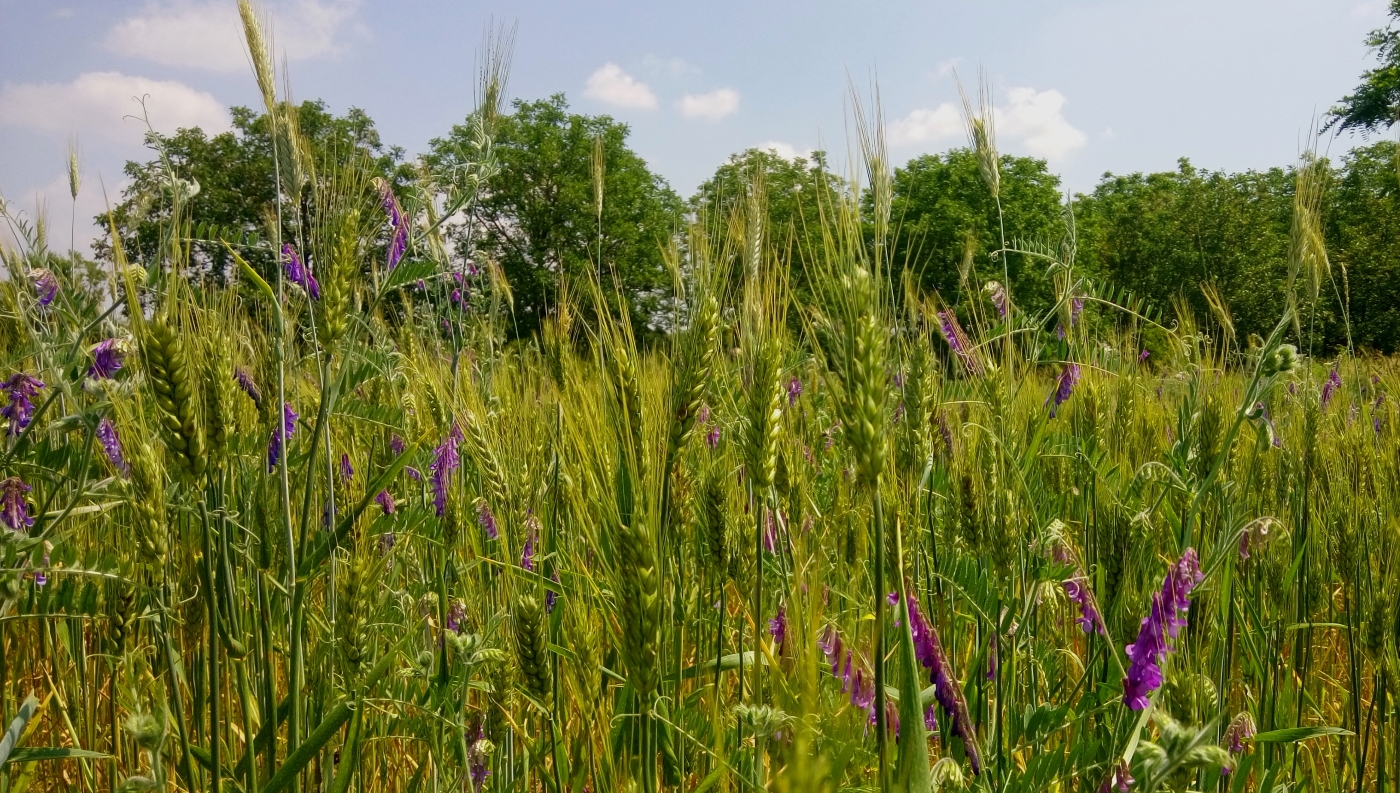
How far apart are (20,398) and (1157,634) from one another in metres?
2.11

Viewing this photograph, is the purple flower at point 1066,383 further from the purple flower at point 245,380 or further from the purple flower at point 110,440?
the purple flower at point 110,440

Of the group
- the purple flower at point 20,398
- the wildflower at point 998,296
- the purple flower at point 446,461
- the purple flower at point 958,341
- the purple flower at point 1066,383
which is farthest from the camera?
the wildflower at point 998,296

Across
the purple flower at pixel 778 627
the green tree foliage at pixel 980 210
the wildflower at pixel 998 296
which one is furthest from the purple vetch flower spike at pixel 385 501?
the green tree foliage at pixel 980 210

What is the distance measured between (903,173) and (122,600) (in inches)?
1496

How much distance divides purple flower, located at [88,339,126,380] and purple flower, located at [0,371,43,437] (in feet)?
1.09

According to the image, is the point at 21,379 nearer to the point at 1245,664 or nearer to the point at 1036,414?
the point at 1036,414

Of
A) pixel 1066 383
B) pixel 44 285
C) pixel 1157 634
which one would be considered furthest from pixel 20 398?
pixel 1066 383

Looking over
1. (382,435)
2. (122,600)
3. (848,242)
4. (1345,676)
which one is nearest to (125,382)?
(122,600)

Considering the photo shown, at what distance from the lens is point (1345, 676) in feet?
6.72

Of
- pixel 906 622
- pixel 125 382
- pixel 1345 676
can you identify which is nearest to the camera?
pixel 906 622

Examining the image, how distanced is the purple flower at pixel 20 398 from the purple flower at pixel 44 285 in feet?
0.52

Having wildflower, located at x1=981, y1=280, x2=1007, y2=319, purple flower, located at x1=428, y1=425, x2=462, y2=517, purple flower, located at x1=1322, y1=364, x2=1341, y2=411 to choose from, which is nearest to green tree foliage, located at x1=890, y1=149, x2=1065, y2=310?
purple flower, located at x1=1322, y1=364, x2=1341, y2=411

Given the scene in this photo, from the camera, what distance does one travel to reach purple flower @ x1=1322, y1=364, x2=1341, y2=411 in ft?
15.0

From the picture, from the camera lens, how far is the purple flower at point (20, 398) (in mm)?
1721
